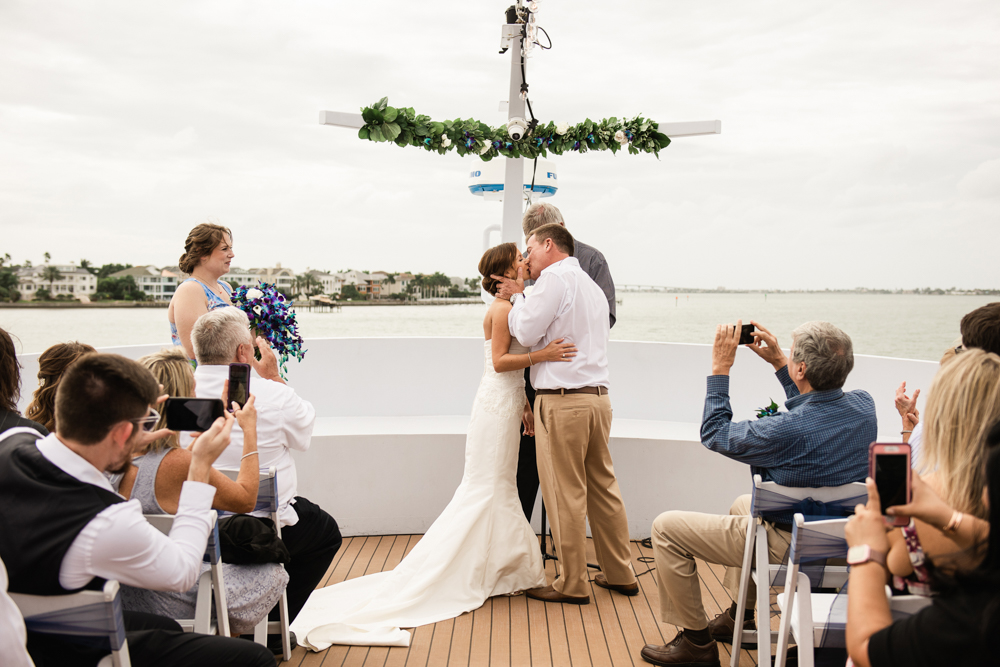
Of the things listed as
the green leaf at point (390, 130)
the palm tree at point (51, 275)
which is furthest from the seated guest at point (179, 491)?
the palm tree at point (51, 275)

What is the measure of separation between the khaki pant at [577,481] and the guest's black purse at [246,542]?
55.3 inches

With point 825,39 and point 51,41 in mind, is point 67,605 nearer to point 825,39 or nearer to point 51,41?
point 51,41

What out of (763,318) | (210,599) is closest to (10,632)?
(210,599)

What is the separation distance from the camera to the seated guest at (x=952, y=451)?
1.28 metres

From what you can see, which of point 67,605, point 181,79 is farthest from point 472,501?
point 181,79

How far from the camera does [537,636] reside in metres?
2.87

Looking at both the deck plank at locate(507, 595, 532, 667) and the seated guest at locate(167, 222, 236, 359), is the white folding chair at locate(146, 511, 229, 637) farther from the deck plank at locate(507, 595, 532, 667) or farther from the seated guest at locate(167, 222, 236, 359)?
the seated guest at locate(167, 222, 236, 359)

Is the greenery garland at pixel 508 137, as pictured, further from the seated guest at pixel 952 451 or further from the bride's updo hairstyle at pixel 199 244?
the seated guest at pixel 952 451

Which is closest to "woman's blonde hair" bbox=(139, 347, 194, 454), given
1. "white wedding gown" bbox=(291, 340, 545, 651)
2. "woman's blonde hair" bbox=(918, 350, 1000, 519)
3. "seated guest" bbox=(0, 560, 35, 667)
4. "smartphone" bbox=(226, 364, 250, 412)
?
"smartphone" bbox=(226, 364, 250, 412)

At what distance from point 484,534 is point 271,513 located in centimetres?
124

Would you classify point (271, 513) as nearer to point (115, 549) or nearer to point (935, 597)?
point (115, 549)

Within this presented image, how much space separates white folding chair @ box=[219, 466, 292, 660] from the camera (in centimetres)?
218

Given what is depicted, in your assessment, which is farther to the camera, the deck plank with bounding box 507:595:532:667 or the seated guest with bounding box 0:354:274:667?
the deck plank with bounding box 507:595:532:667

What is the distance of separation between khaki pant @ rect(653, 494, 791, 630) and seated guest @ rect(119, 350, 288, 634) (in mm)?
1429
